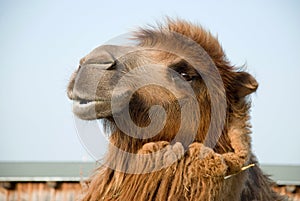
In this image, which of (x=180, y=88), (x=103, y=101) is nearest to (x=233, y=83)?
(x=180, y=88)

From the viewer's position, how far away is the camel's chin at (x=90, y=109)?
379 cm

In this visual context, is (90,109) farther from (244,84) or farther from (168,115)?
(244,84)

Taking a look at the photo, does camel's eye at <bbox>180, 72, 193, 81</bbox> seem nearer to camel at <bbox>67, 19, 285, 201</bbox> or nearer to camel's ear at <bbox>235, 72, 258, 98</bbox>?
camel at <bbox>67, 19, 285, 201</bbox>

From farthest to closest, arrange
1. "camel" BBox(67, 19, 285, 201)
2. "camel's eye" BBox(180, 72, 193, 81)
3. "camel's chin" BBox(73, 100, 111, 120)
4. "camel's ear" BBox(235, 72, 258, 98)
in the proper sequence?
"camel's ear" BBox(235, 72, 258, 98), "camel's eye" BBox(180, 72, 193, 81), "camel" BBox(67, 19, 285, 201), "camel's chin" BBox(73, 100, 111, 120)

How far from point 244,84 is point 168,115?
0.72 meters

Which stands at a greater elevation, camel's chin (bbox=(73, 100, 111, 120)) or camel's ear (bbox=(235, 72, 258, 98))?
camel's ear (bbox=(235, 72, 258, 98))

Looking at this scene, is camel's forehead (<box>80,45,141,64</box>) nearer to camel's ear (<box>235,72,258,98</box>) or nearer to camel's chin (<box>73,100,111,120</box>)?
camel's chin (<box>73,100,111,120</box>)

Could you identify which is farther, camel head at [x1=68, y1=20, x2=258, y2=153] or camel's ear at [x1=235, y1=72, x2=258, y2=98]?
camel's ear at [x1=235, y1=72, x2=258, y2=98]

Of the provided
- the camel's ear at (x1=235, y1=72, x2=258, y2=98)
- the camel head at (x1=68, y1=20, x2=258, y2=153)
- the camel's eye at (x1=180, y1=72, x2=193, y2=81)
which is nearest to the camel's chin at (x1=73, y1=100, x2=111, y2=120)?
the camel head at (x1=68, y1=20, x2=258, y2=153)

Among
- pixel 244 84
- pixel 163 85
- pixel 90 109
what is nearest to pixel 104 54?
pixel 90 109

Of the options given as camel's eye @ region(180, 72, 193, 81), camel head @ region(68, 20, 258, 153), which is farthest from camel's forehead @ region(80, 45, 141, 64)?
camel's eye @ region(180, 72, 193, 81)

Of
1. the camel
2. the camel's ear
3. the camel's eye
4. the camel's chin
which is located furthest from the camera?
the camel's ear

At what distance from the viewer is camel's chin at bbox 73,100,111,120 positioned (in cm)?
379

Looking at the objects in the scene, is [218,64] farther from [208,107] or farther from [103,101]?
[103,101]
